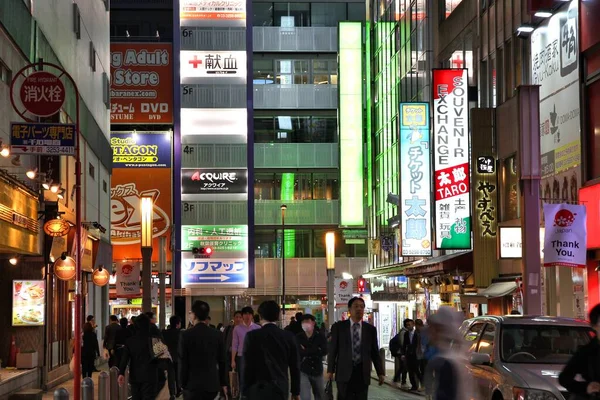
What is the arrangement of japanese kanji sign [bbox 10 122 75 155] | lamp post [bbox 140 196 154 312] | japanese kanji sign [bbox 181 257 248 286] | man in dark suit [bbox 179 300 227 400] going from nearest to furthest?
1. man in dark suit [bbox 179 300 227 400]
2. japanese kanji sign [bbox 10 122 75 155]
3. lamp post [bbox 140 196 154 312]
4. japanese kanji sign [bbox 181 257 248 286]

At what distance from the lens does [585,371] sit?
9539 mm

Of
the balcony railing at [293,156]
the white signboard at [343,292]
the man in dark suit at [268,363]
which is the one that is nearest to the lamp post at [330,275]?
the white signboard at [343,292]

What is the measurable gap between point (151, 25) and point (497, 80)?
39.2 m

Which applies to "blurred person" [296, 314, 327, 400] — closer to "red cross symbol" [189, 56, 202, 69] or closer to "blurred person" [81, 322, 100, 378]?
"blurred person" [81, 322, 100, 378]

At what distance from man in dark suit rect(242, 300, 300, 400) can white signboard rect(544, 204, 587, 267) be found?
12.4 meters

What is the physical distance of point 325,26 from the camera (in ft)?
225

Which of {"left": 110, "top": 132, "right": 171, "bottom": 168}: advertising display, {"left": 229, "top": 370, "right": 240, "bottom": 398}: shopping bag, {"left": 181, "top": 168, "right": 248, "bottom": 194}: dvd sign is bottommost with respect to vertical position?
{"left": 229, "top": 370, "right": 240, "bottom": 398}: shopping bag

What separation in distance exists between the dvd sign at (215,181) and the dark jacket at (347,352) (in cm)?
4521

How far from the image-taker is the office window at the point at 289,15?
68.9 metres

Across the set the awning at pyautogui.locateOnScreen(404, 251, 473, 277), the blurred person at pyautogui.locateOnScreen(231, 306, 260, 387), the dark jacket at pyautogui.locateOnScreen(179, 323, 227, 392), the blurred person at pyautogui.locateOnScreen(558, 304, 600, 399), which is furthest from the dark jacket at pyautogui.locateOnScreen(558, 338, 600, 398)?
the awning at pyautogui.locateOnScreen(404, 251, 473, 277)

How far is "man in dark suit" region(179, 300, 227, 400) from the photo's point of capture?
1350 centimetres

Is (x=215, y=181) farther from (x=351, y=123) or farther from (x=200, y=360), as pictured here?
(x=200, y=360)

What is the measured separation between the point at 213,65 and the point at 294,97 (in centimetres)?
860

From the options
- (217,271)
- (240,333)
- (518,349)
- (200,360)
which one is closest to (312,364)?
(240,333)
